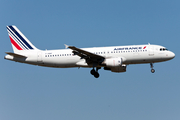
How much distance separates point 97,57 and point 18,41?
14.0 meters

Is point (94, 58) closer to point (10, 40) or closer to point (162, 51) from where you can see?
point (162, 51)

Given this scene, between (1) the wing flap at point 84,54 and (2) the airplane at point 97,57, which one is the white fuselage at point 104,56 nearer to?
(2) the airplane at point 97,57

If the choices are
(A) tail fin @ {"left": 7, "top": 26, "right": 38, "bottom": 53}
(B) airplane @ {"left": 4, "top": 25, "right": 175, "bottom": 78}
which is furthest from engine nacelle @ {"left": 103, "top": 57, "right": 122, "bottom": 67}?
(A) tail fin @ {"left": 7, "top": 26, "right": 38, "bottom": 53}

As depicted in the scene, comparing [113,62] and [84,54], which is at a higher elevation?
[84,54]

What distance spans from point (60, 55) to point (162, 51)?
15.3 meters

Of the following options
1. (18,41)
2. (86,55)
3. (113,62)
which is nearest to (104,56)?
(113,62)

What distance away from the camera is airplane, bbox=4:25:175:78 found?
45.3 m

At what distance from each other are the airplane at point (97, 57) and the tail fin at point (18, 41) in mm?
1028

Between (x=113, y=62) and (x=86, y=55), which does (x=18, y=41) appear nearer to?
(x=86, y=55)

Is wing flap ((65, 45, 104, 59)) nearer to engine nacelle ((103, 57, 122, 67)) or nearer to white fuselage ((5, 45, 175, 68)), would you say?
engine nacelle ((103, 57, 122, 67))

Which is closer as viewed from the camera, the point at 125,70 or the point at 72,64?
the point at 72,64

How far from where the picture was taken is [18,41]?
166ft

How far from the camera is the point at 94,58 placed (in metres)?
45.6

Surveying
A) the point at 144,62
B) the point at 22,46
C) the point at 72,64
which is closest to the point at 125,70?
the point at 144,62
